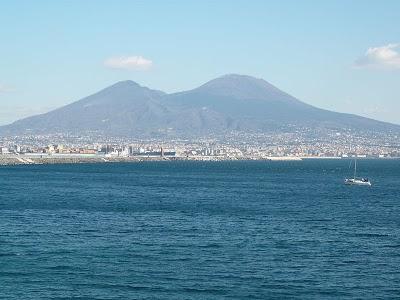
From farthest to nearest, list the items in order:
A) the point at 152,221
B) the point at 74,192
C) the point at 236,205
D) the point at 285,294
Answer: the point at 74,192 → the point at 236,205 → the point at 152,221 → the point at 285,294

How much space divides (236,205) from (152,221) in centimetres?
1087

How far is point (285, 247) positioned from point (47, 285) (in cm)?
993

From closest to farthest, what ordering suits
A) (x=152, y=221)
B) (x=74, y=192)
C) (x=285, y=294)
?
(x=285, y=294), (x=152, y=221), (x=74, y=192)

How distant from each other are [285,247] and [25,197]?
89.0 ft

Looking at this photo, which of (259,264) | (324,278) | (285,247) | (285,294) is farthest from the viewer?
(285,247)

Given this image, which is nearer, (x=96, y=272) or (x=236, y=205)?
(x=96, y=272)

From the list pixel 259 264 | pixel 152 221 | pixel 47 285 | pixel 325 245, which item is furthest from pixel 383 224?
pixel 47 285

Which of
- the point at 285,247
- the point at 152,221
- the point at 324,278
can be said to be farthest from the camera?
the point at 152,221

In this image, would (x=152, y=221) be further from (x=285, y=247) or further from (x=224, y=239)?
(x=285, y=247)

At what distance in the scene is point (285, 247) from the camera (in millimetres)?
27938

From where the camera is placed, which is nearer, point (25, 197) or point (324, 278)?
point (324, 278)

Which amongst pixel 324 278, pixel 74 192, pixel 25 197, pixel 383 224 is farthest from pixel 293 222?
pixel 74 192

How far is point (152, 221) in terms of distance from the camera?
36.2m

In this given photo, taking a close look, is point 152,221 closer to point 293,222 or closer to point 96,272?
point 293,222
